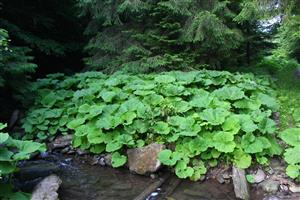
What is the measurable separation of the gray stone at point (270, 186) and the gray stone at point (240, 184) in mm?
268

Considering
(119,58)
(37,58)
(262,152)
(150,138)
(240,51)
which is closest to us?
(262,152)

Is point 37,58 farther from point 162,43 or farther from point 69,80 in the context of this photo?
point 162,43

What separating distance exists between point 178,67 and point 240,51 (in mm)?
3494

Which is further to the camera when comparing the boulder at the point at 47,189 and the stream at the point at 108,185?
the stream at the point at 108,185

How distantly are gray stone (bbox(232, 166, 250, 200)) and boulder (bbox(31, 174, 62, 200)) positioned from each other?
238 centimetres

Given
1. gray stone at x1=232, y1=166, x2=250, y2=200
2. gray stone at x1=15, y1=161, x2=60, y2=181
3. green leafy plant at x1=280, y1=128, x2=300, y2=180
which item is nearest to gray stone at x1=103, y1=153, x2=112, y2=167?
gray stone at x1=15, y1=161, x2=60, y2=181

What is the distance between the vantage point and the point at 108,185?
513 cm

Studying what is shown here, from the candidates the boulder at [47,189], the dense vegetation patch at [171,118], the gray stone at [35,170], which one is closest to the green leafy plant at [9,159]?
the boulder at [47,189]

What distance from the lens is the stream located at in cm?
479

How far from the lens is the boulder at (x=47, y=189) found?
436 cm

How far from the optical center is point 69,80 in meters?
7.70

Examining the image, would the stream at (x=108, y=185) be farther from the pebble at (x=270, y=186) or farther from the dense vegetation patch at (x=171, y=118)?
the pebble at (x=270, y=186)

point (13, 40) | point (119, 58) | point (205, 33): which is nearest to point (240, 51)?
point (205, 33)

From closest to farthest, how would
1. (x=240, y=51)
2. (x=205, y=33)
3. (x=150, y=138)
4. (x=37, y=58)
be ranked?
(x=150, y=138) < (x=205, y=33) < (x=37, y=58) < (x=240, y=51)
